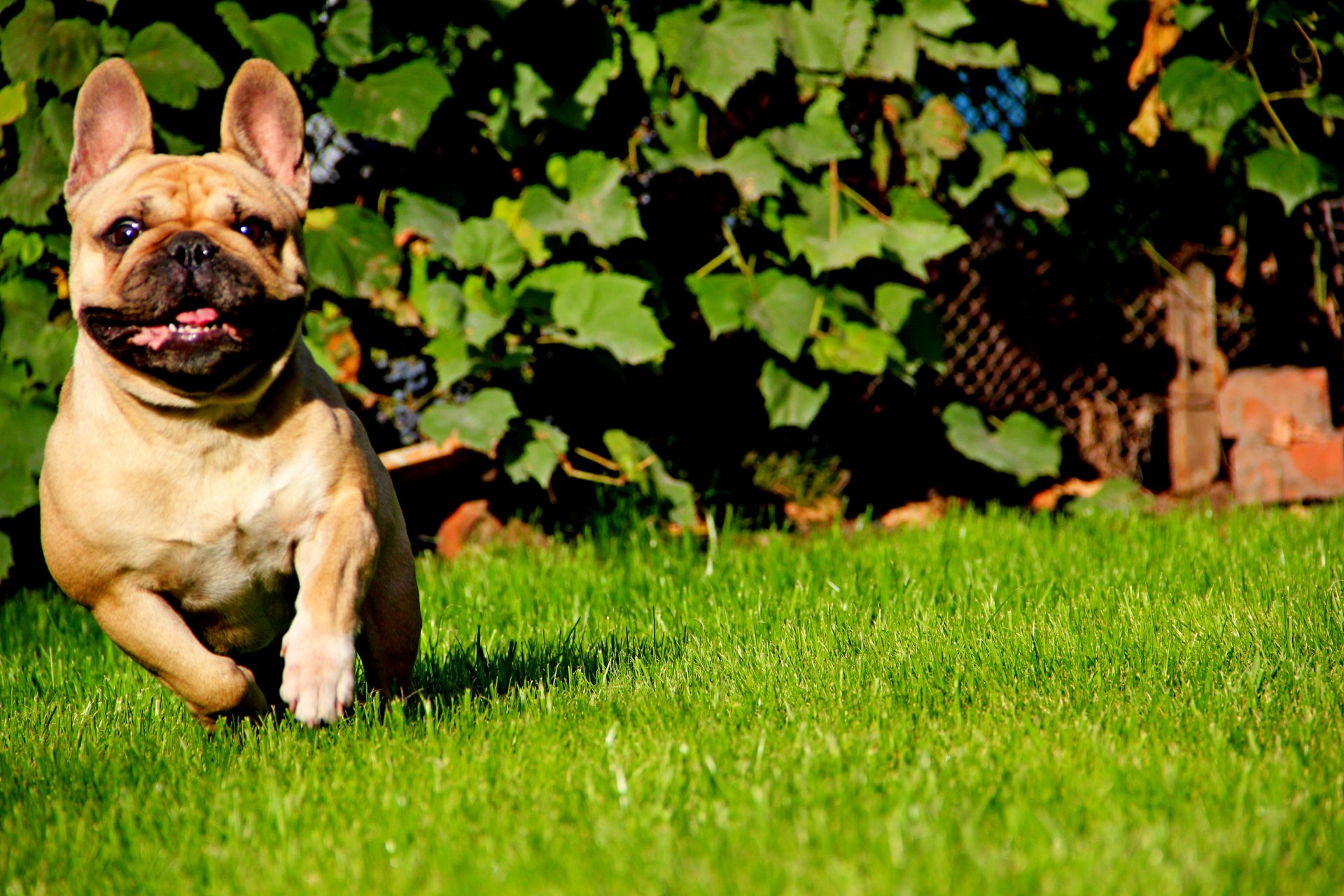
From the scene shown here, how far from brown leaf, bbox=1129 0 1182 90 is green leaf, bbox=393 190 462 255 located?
282 centimetres

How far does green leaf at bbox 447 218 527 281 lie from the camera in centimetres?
464

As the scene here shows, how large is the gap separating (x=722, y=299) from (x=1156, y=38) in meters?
2.07

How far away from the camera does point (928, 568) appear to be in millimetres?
4117

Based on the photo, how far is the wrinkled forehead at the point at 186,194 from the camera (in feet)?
9.49

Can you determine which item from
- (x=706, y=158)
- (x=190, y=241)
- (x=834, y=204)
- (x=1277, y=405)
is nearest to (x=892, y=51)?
(x=834, y=204)

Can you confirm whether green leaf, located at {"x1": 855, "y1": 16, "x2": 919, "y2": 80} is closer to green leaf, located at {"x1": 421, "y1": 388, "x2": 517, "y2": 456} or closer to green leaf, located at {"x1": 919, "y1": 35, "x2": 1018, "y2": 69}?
green leaf, located at {"x1": 919, "y1": 35, "x2": 1018, "y2": 69}

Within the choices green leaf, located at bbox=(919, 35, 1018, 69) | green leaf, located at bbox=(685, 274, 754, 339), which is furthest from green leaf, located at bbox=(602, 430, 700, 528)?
green leaf, located at bbox=(919, 35, 1018, 69)

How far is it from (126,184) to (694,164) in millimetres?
2275

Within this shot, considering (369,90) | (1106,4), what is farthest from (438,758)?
(1106,4)

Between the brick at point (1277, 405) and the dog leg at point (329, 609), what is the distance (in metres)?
4.31

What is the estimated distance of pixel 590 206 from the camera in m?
4.67

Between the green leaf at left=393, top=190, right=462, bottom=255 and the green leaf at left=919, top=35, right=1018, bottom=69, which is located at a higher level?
the green leaf at left=919, top=35, right=1018, bottom=69

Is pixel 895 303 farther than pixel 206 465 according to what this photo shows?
Yes

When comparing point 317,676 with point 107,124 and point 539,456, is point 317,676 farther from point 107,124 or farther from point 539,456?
point 539,456
